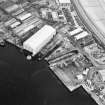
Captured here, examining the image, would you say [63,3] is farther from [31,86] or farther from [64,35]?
[31,86]

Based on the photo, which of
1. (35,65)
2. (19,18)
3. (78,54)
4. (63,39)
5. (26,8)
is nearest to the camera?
(35,65)

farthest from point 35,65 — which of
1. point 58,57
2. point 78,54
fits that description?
point 78,54

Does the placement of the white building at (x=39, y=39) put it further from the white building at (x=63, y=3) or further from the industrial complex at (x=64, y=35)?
the white building at (x=63, y=3)

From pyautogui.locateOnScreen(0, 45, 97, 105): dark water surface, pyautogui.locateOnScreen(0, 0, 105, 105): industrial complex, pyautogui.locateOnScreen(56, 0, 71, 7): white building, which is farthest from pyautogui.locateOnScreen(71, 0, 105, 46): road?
pyautogui.locateOnScreen(0, 45, 97, 105): dark water surface

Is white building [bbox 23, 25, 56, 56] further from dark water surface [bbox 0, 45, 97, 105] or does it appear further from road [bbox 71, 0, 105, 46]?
road [bbox 71, 0, 105, 46]

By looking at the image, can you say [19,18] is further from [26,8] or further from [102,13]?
[102,13]

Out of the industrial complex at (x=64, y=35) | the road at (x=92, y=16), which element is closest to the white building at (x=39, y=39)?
the industrial complex at (x=64, y=35)

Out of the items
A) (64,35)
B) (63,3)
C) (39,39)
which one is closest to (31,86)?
(39,39)
